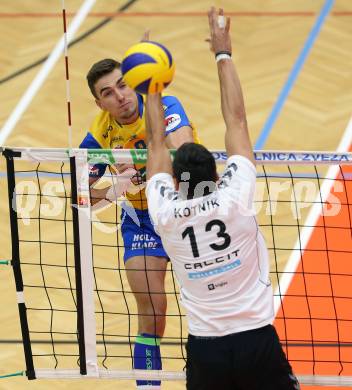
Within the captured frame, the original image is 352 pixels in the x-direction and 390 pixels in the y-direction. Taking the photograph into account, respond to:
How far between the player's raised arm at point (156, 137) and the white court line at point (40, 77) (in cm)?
617

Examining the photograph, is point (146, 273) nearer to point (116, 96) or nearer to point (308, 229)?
point (116, 96)

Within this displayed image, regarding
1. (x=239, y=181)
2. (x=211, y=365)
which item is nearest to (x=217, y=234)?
(x=239, y=181)

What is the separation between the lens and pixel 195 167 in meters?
6.41

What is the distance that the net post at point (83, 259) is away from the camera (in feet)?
24.6

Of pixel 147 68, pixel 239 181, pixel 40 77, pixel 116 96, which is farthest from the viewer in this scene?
pixel 40 77

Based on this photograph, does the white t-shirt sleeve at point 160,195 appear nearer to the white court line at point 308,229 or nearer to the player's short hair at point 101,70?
the player's short hair at point 101,70

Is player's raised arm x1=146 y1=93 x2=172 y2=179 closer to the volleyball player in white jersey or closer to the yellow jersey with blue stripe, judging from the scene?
the volleyball player in white jersey

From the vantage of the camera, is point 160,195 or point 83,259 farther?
point 83,259

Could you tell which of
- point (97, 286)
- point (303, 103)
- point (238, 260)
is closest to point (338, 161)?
point (238, 260)

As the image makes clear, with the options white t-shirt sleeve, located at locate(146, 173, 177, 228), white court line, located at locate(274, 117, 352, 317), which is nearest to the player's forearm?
white t-shirt sleeve, located at locate(146, 173, 177, 228)

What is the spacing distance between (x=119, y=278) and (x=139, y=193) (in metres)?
2.33

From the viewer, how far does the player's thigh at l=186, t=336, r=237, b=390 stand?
6.45m

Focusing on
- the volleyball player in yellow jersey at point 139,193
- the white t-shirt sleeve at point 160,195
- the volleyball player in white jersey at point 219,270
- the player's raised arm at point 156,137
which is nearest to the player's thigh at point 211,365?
the volleyball player in white jersey at point 219,270

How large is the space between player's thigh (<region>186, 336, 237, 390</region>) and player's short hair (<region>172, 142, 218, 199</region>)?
36.1 inches
